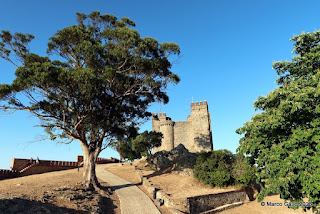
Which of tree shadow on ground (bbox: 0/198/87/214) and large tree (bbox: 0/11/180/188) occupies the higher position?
large tree (bbox: 0/11/180/188)

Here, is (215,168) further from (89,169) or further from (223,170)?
(89,169)

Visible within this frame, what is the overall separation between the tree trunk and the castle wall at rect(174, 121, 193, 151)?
31767 millimetres

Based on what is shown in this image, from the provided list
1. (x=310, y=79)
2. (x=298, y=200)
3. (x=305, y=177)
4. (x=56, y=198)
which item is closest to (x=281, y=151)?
(x=305, y=177)

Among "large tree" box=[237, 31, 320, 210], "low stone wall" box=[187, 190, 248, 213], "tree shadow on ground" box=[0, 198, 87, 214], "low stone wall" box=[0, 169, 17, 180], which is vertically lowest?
"low stone wall" box=[187, 190, 248, 213]

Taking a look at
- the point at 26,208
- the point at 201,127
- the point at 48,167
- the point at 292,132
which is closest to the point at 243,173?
the point at 292,132

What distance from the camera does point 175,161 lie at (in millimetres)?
25828

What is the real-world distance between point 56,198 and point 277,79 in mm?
14343

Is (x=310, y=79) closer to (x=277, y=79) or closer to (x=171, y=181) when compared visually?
(x=277, y=79)

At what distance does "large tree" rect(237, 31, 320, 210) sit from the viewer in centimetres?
840

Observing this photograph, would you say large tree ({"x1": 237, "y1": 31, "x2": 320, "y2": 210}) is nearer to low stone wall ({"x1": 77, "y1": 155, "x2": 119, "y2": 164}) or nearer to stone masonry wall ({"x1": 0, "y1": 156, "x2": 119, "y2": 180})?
stone masonry wall ({"x1": 0, "y1": 156, "x2": 119, "y2": 180})

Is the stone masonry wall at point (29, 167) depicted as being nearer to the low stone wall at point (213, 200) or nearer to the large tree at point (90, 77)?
the large tree at point (90, 77)

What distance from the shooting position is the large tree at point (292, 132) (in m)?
8.40

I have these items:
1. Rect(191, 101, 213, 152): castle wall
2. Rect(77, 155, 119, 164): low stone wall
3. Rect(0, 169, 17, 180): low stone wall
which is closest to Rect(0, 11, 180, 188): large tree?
Rect(0, 169, 17, 180): low stone wall

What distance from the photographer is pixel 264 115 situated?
10.5 m
